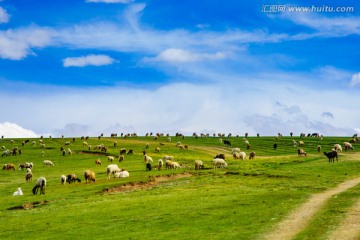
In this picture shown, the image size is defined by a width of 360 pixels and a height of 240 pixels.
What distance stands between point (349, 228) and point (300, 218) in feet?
13.5

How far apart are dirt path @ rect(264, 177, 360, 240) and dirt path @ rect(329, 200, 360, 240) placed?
0.16 meters

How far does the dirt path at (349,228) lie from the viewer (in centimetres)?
2381

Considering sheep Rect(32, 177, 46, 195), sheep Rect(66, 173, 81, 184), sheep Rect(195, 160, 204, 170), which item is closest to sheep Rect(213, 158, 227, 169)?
sheep Rect(195, 160, 204, 170)

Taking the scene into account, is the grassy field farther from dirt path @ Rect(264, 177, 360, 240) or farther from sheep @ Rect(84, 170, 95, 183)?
sheep @ Rect(84, 170, 95, 183)

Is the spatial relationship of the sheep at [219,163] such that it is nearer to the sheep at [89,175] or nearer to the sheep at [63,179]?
the sheep at [89,175]

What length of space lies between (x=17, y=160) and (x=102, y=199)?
62.5 meters

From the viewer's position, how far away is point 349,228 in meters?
25.8

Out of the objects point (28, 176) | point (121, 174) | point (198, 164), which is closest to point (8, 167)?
point (28, 176)

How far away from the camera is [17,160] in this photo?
328ft

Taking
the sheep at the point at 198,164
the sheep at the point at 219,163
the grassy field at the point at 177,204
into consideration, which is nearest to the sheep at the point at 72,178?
→ the grassy field at the point at 177,204

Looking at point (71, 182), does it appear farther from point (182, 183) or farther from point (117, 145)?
point (117, 145)

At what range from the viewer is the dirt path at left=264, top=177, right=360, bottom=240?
25219 mm

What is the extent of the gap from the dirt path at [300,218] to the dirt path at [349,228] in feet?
0.53

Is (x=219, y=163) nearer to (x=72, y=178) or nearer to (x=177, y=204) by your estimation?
(x=72, y=178)
